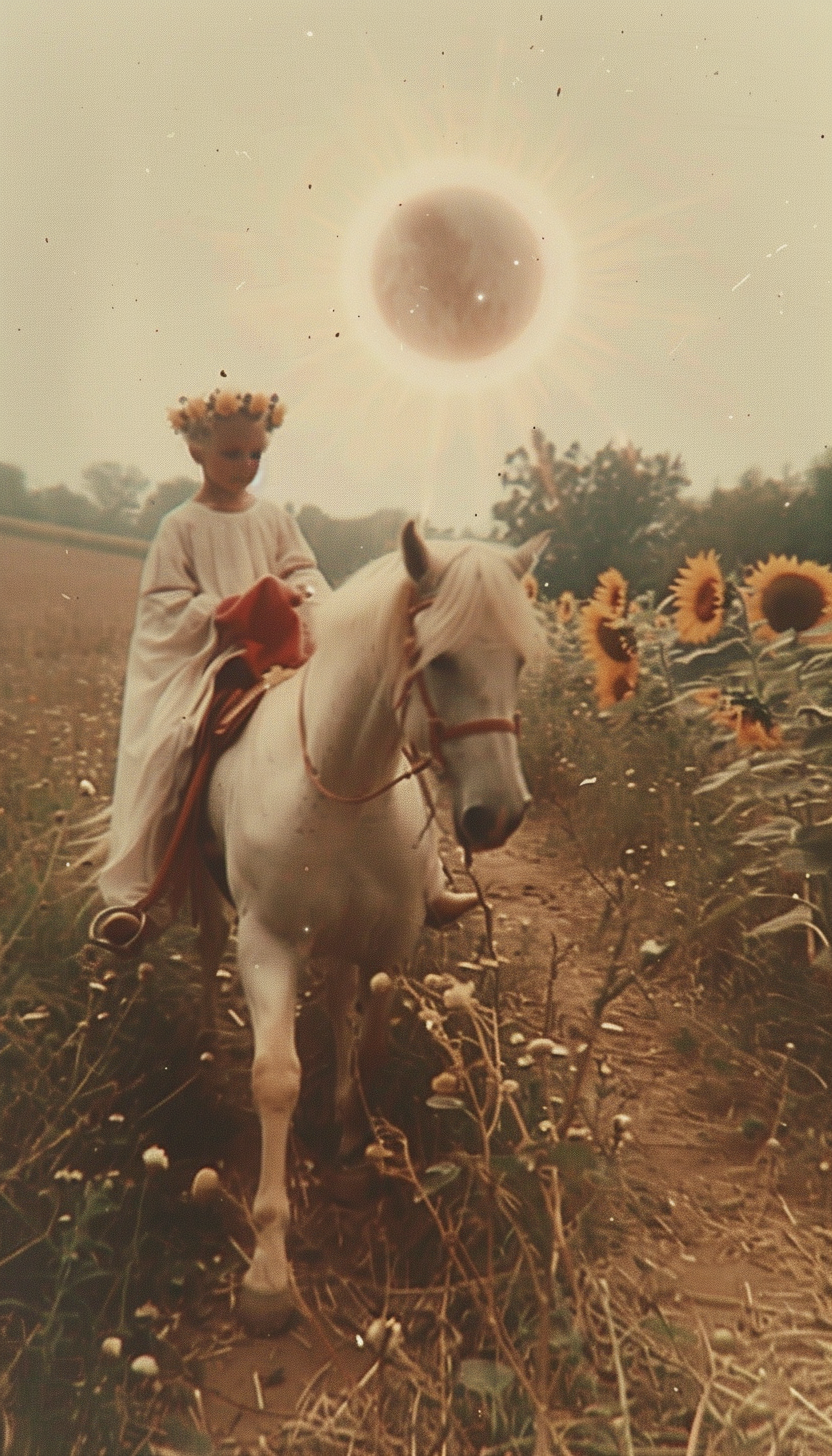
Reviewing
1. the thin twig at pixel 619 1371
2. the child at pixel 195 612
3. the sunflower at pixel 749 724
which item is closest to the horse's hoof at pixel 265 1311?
the thin twig at pixel 619 1371

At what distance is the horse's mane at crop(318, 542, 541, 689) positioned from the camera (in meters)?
1.00

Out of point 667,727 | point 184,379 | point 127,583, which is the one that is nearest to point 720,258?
point 667,727

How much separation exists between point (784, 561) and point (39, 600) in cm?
110

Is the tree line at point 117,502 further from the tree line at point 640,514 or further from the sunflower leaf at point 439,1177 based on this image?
the sunflower leaf at point 439,1177

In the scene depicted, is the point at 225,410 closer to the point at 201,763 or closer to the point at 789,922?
the point at 201,763

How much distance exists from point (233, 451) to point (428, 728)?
0.50 m

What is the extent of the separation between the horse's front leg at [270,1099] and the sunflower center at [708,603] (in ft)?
2.54

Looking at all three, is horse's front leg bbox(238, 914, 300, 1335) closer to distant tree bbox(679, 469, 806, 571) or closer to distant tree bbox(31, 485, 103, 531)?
distant tree bbox(31, 485, 103, 531)

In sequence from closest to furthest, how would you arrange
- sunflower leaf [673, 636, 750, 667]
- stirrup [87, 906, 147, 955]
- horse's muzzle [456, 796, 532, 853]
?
horse's muzzle [456, 796, 532, 853]
stirrup [87, 906, 147, 955]
sunflower leaf [673, 636, 750, 667]

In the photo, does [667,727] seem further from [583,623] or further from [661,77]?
[661,77]

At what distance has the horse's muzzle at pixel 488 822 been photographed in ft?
3.12

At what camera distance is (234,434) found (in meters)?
1.22

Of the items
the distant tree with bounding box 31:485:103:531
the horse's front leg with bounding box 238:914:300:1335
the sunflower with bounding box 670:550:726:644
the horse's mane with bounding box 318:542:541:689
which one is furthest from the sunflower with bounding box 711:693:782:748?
the distant tree with bounding box 31:485:103:531

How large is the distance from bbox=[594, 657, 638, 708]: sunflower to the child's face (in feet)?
1.90
